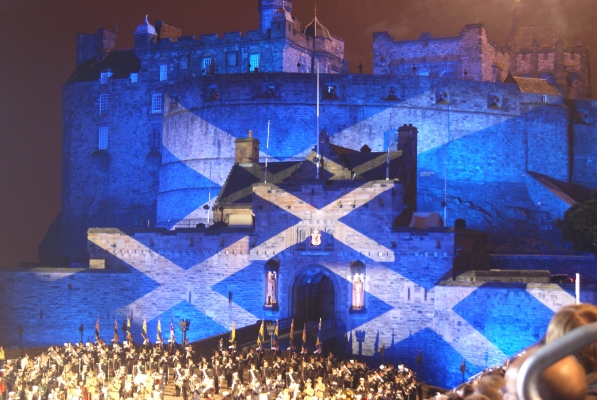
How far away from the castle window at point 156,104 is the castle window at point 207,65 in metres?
3.16

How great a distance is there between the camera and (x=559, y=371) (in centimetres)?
407

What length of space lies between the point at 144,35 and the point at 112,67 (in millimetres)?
3064

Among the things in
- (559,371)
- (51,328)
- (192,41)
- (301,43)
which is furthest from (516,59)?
(559,371)

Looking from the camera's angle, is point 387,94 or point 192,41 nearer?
point 387,94

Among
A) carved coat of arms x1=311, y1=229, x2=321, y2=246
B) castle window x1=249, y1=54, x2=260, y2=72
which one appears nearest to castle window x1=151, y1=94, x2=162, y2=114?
castle window x1=249, y1=54, x2=260, y2=72

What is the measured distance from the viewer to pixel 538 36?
6931cm

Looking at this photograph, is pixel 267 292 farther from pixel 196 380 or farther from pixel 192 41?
pixel 192 41

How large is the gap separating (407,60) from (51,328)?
33908 mm

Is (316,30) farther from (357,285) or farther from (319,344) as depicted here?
(319,344)

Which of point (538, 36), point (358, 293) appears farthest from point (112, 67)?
point (358, 293)

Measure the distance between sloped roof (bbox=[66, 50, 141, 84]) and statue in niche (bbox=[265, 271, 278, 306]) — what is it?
2832cm

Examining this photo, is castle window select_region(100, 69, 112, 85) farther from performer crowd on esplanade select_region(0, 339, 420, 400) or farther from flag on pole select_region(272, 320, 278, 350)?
flag on pole select_region(272, 320, 278, 350)

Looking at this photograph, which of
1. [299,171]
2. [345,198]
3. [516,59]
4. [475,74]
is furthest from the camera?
[516,59]

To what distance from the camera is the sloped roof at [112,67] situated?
6131cm
